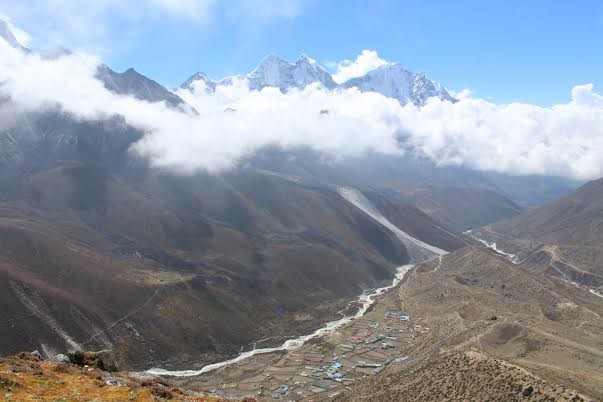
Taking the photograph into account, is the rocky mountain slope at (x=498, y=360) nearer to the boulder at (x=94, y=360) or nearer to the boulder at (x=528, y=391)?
the boulder at (x=528, y=391)

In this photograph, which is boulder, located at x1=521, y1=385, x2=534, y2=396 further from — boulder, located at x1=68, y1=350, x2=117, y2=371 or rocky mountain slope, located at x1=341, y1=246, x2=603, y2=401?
boulder, located at x1=68, y1=350, x2=117, y2=371

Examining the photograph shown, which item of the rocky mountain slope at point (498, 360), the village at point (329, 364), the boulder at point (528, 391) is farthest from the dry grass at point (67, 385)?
the village at point (329, 364)

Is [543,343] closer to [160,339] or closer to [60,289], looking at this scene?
[160,339]

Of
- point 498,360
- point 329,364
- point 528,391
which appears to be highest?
point 498,360

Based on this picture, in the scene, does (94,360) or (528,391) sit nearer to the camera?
(94,360)

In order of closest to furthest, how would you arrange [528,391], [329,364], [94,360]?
[94,360] < [528,391] < [329,364]

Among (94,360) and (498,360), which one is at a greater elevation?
(94,360)

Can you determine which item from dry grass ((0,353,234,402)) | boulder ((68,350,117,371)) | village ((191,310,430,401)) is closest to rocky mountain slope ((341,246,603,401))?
village ((191,310,430,401))

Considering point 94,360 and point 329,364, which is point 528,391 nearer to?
point 94,360

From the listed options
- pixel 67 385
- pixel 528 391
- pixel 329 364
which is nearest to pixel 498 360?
pixel 528 391
